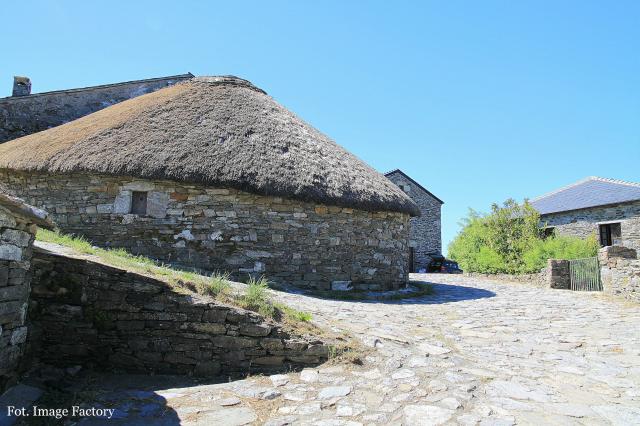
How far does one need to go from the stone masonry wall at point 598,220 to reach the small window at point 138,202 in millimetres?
17492

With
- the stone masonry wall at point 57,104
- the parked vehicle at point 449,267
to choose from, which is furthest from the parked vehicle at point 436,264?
the stone masonry wall at point 57,104

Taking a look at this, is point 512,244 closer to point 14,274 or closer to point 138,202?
point 138,202

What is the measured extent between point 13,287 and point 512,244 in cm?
1605

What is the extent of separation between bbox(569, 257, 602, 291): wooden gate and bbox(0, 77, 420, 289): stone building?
6.38 meters

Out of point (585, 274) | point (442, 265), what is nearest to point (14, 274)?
point (585, 274)

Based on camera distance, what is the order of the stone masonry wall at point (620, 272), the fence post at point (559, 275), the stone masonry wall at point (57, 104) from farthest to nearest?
the stone masonry wall at point (57, 104) < the fence post at point (559, 275) < the stone masonry wall at point (620, 272)

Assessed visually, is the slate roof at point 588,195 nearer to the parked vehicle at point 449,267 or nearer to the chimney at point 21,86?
the parked vehicle at point 449,267

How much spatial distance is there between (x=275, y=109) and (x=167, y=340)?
7256mm

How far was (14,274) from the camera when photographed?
3959mm

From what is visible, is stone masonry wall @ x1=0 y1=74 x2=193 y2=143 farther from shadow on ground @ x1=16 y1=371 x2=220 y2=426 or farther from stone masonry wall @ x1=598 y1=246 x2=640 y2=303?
stone masonry wall @ x1=598 y1=246 x2=640 y2=303

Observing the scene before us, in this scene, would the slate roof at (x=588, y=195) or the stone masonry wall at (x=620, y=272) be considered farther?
the slate roof at (x=588, y=195)

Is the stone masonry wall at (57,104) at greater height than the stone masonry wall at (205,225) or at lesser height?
greater

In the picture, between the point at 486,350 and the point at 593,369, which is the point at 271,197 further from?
the point at 593,369

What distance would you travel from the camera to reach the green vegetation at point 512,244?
49.1 ft
